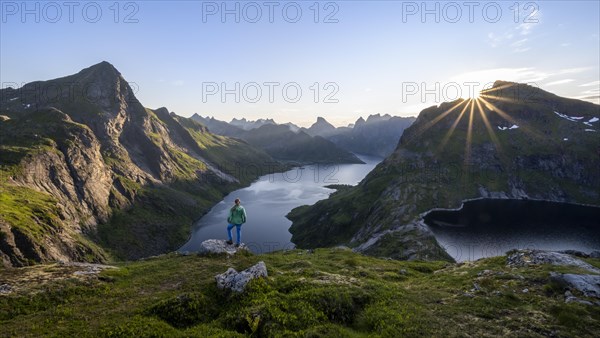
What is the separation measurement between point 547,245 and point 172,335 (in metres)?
138

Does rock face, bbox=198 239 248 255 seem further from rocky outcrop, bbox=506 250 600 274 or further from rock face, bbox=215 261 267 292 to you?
rocky outcrop, bbox=506 250 600 274

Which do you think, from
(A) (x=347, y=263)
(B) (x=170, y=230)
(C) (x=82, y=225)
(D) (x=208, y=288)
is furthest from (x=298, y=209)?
(D) (x=208, y=288)

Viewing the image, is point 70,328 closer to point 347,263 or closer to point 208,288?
point 208,288

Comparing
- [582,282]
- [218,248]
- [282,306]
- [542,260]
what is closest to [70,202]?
[218,248]

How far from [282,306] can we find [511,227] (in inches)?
5844

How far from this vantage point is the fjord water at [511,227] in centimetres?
11512

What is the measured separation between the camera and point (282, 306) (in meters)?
20.5

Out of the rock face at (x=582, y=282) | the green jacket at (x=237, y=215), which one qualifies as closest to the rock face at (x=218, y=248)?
the green jacket at (x=237, y=215)

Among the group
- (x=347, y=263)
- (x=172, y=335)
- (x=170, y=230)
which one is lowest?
(x=170, y=230)

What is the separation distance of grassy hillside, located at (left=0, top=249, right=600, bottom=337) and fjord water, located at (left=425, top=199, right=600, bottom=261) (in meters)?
90.4

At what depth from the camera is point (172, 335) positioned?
17.4 metres

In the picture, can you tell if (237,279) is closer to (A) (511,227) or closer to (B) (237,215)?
(B) (237,215)

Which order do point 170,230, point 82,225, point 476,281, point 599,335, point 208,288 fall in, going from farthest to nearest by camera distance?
point 170,230 < point 82,225 < point 476,281 < point 208,288 < point 599,335

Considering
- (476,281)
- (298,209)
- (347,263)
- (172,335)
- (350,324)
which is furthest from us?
(298,209)
